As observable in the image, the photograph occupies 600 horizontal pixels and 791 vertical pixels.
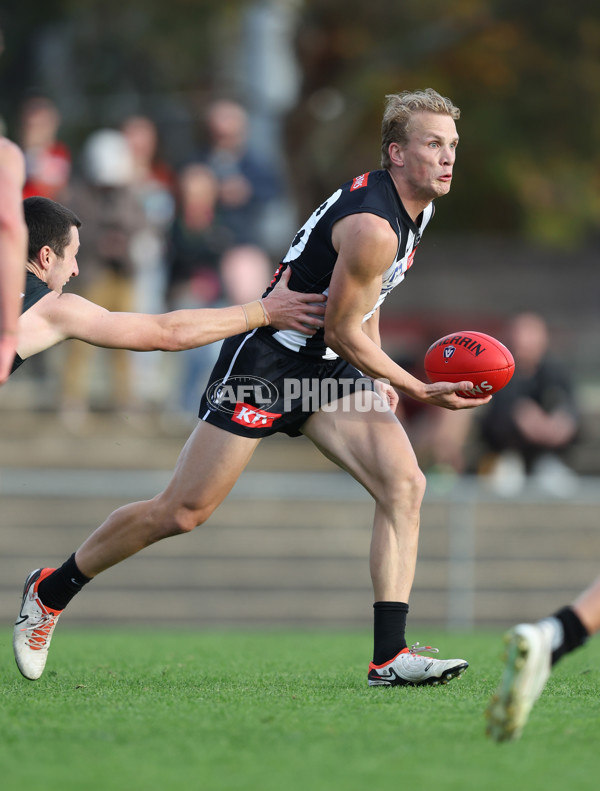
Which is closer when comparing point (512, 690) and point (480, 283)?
point (512, 690)

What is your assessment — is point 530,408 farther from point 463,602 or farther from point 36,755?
point 36,755

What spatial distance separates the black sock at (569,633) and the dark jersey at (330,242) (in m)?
1.85

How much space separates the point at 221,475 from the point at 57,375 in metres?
9.56

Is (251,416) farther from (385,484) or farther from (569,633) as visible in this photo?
(569,633)

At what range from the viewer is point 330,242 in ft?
18.3

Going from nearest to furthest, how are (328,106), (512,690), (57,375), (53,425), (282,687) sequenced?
(512,690) < (282,687) < (53,425) < (57,375) < (328,106)

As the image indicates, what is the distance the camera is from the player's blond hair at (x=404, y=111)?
5.53 metres

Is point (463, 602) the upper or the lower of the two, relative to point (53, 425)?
lower

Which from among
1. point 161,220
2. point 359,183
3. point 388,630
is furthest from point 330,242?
point 161,220

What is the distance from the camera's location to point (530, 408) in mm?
12430

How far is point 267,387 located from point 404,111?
1.32 metres

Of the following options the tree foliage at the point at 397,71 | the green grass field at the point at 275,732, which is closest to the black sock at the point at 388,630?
the green grass field at the point at 275,732

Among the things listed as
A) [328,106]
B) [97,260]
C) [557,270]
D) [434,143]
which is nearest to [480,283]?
[557,270]

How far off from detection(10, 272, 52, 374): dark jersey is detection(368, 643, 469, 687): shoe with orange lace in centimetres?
197
